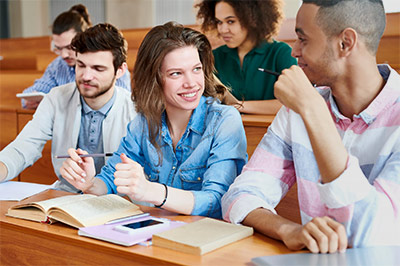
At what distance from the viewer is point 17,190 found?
63.9 inches

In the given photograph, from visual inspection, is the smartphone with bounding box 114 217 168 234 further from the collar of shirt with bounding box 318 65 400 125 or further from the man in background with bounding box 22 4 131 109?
the man in background with bounding box 22 4 131 109

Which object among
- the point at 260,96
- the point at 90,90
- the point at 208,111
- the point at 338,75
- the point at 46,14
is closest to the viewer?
the point at 338,75

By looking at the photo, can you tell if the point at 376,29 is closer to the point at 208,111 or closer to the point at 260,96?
the point at 208,111

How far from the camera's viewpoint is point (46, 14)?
21.9ft

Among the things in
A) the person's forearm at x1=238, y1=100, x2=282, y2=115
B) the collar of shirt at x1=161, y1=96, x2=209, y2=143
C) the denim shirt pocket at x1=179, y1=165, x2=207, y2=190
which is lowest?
the denim shirt pocket at x1=179, y1=165, x2=207, y2=190

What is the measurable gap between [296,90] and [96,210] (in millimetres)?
553

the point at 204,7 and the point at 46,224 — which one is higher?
the point at 204,7

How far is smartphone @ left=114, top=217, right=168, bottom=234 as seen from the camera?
112 cm

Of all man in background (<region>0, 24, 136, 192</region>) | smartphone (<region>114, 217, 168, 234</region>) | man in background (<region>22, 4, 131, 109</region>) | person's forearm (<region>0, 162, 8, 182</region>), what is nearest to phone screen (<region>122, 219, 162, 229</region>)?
smartphone (<region>114, 217, 168, 234</region>)

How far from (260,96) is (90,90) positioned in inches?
41.4

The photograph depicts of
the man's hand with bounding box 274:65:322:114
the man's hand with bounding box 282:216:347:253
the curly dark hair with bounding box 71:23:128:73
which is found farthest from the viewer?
the curly dark hair with bounding box 71:23:128:73

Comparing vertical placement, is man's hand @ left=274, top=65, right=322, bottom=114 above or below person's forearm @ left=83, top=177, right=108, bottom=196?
above

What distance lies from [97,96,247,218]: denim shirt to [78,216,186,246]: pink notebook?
0.24 m

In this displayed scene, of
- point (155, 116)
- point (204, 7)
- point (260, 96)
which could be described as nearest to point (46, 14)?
point (204, 7)
